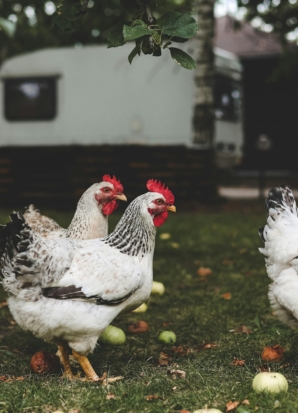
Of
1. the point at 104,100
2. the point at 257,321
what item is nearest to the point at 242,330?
the point at 257,321

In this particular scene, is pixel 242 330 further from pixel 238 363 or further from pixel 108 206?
pixel 108 206

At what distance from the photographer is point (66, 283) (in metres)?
3.51

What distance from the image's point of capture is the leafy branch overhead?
306cm

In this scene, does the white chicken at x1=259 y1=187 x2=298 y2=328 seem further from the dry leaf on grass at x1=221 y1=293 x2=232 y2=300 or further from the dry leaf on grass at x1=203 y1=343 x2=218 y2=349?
the dry leaf on grass at x1=221 y1=293 x2=232 y2=300

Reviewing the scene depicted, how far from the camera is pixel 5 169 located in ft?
41.8

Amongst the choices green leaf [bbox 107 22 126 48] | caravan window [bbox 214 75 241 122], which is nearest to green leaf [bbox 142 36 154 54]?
green leaf [bbox 107 22 126 48]

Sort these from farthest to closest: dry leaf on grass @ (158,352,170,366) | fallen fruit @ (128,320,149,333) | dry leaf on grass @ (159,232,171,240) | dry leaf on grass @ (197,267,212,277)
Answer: dry leaf on grass @ (159,232,171,240)
dry leaf on grass @ (197,267,212,277)
fallen fruit @ (128,320,149,333)
dry leaf on grass @ (158,352,170,366)

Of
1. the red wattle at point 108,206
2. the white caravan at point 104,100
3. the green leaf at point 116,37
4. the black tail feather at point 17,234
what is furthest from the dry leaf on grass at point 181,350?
the white caravan at point 104,100

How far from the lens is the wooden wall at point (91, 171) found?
12070mm

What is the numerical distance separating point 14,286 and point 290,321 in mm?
1723

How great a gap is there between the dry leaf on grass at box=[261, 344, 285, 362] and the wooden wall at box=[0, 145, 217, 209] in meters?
7.93

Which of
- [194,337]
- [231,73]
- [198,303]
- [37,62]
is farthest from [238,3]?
[194,337]

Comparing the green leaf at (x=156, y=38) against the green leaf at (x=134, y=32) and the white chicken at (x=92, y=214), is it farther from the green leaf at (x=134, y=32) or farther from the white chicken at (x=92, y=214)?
the white chicken at (x=92, y=214)

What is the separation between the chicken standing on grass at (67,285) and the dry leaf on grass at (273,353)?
2.90 ft
